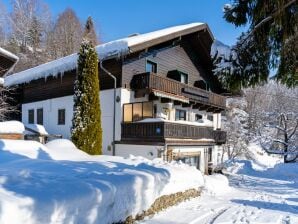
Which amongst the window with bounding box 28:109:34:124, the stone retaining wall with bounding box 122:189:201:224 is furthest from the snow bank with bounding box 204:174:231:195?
the window with bounding box 28:109:34:124

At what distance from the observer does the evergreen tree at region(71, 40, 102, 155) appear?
1417 cm

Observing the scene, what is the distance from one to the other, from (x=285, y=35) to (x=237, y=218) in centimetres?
498

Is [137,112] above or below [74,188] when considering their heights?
above

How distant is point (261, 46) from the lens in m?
5.13

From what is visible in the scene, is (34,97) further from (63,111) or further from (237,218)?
(237,218)

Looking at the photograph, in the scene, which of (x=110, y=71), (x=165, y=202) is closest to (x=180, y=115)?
(x=110, y=71)

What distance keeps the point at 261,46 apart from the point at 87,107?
34.4 feet

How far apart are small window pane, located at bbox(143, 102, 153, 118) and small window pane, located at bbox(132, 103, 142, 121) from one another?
303 millimetres

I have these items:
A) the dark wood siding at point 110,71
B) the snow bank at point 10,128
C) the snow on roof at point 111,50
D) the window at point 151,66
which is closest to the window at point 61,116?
the snow on roof at point 111,50

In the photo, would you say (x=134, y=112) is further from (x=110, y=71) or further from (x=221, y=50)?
(x=221, y=50)

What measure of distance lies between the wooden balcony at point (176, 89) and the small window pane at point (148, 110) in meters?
0.99

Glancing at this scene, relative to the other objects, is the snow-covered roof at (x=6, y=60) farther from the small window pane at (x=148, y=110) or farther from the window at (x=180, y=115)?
the window at (x=180, y=115)

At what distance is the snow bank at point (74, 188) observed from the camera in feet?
16.4

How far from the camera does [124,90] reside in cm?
1634
